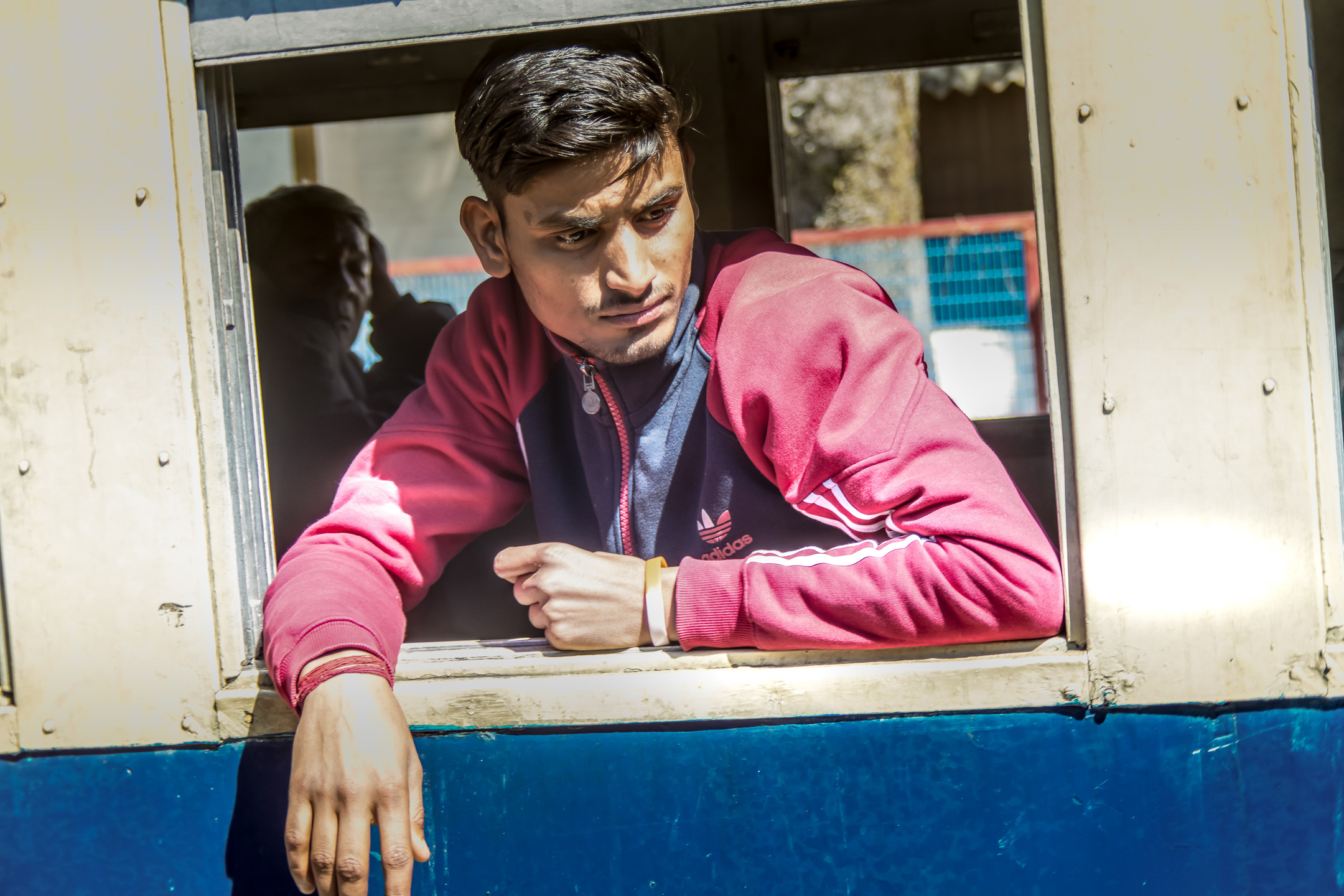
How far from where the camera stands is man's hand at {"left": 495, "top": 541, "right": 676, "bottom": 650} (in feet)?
4.52

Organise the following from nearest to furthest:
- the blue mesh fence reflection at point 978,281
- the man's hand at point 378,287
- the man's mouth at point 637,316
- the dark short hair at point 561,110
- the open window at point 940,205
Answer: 1. the dark short hair at point 561,110
2. the man's mouth at point 637,316
3. the man's hand at point 378,287
4. the open window at point 940,205
5. the blue mesh fence reflection at point 978,281

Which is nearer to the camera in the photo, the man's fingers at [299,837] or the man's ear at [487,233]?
the man's fingers at [299,837]

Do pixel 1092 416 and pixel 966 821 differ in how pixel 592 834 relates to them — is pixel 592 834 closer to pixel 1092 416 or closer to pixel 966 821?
pixel 966 821

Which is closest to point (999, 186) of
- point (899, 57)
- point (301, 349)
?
point (899, 57)

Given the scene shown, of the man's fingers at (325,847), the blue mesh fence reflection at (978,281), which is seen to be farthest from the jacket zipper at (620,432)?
the blue mesh fence reflection at (978,281)

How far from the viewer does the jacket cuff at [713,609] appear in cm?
132

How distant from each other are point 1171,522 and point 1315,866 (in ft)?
1.55

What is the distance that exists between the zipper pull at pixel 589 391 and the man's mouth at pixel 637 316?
0.13 meters

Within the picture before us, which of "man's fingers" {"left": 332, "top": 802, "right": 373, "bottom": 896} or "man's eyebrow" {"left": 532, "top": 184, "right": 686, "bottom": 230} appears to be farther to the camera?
"man's eyebrow" {"left": 532, "top": 184, "right": 686, "bottom": 230}

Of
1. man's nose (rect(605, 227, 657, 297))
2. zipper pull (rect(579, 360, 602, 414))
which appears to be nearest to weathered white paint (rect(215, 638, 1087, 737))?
zipper pull (rect(579, 360, 602, 414))

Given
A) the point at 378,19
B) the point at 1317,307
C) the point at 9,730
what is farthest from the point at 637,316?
the point at 9,730

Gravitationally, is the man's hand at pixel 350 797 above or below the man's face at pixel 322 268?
below

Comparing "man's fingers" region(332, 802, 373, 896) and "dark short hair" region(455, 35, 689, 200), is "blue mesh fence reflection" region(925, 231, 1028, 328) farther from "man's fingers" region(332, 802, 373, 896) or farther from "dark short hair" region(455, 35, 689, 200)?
"man's fingers" region(332, 802, 373, 896)

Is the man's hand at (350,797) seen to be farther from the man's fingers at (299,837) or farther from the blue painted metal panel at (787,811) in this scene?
the blue painted metal panel at (787,811)
